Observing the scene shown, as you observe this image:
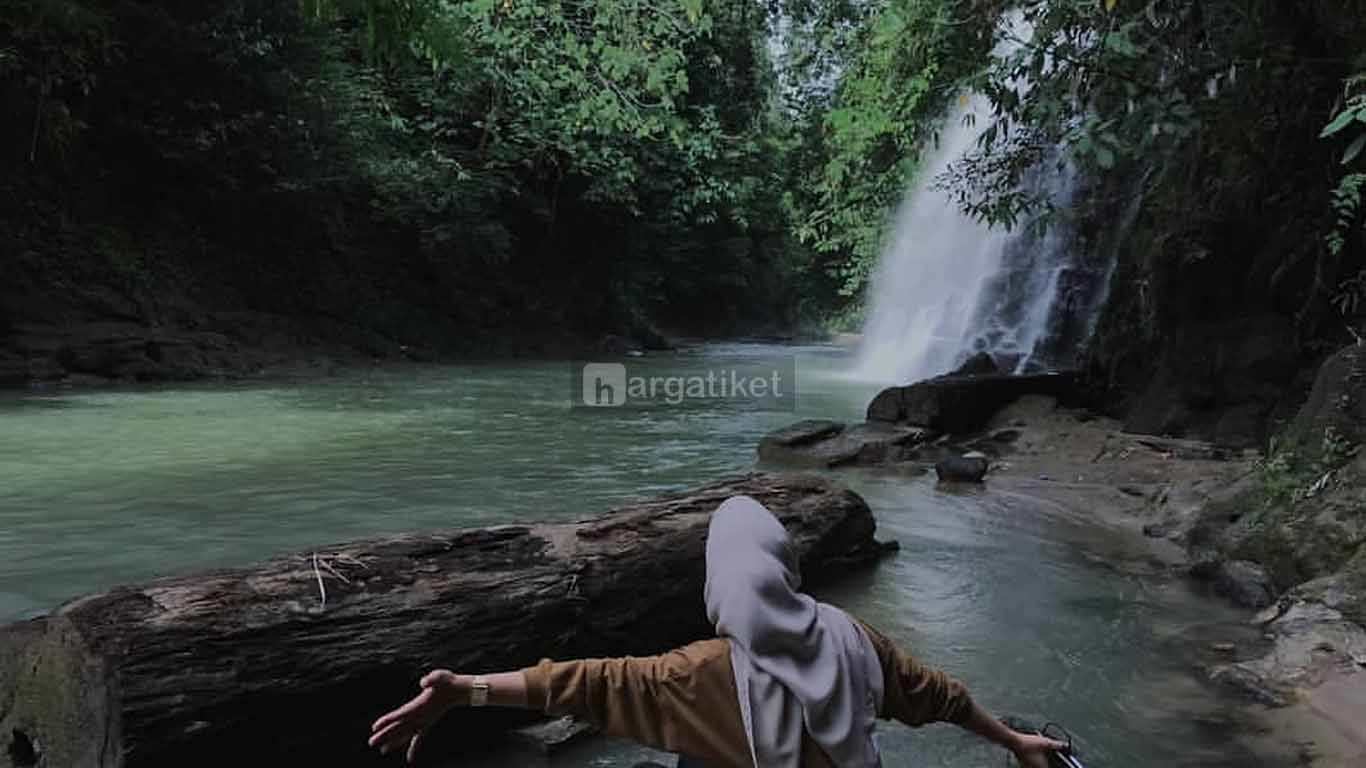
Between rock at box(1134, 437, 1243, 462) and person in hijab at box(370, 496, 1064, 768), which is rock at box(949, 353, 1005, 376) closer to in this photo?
rock at box(1134, 437, 1243, 462)

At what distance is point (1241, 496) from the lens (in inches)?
251

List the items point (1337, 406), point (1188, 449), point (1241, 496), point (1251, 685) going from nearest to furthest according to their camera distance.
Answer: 1. point (1251, 685)
2. point (1337, 406)
3. point (1241, 496)
4. point (1188, 449)

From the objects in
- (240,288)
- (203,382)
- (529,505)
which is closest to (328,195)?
(240,288)

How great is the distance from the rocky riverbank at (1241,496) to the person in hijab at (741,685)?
2414 mm

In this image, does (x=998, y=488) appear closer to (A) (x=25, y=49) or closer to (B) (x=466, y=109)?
(A) (x=25, y=49)

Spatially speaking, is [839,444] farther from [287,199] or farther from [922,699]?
[287,199]

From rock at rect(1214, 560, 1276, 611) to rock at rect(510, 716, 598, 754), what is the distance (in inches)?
144

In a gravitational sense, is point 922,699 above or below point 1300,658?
above

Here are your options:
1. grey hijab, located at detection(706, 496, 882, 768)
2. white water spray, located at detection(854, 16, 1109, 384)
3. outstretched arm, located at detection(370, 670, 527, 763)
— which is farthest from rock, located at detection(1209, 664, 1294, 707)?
white water spray, located at detection(854, 16, 1109, 384)

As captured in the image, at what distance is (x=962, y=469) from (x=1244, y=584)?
3.51 meters

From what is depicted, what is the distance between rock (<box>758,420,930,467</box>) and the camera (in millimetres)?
9812

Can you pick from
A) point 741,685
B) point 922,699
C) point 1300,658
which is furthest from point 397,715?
point 1300,658

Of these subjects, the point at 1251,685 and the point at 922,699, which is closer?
the point at 922,699

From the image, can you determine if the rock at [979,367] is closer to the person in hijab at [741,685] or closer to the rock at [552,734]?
the rock at [552,734]
